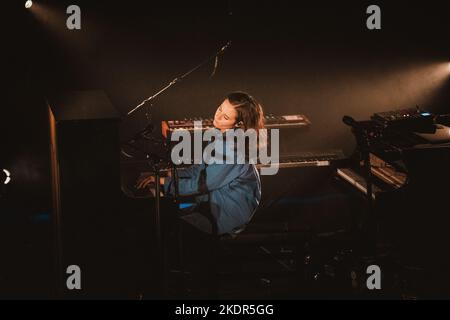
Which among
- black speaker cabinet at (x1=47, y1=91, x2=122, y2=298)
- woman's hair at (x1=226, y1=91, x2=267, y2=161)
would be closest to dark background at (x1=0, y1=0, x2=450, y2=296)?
black speaker cabinet at (x1=47, y1=91, x2=122, y2=298)

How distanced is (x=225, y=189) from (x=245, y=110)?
1.91ft

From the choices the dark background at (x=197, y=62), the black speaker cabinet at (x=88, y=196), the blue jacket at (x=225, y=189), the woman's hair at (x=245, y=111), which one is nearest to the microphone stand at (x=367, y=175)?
the woman's hair at (x=245, y=111)

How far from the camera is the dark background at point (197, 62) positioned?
298 inches

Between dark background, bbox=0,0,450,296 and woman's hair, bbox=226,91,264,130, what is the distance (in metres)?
1.52

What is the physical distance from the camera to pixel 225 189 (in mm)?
6531

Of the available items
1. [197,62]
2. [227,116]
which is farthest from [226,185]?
[197,62]

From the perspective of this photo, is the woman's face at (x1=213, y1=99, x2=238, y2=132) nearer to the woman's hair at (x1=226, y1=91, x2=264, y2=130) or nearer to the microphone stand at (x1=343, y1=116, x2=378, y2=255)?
the woman's hair at (x1=226, y1=91, x2=264, y2=130)

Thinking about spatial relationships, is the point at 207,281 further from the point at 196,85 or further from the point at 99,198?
the point at 196,85

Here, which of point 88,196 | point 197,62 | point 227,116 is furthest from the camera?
point 197,62

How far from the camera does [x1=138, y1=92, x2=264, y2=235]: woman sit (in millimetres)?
6438

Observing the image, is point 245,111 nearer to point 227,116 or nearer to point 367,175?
point 227,116

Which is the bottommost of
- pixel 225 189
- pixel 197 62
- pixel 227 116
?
pixel 225 189
